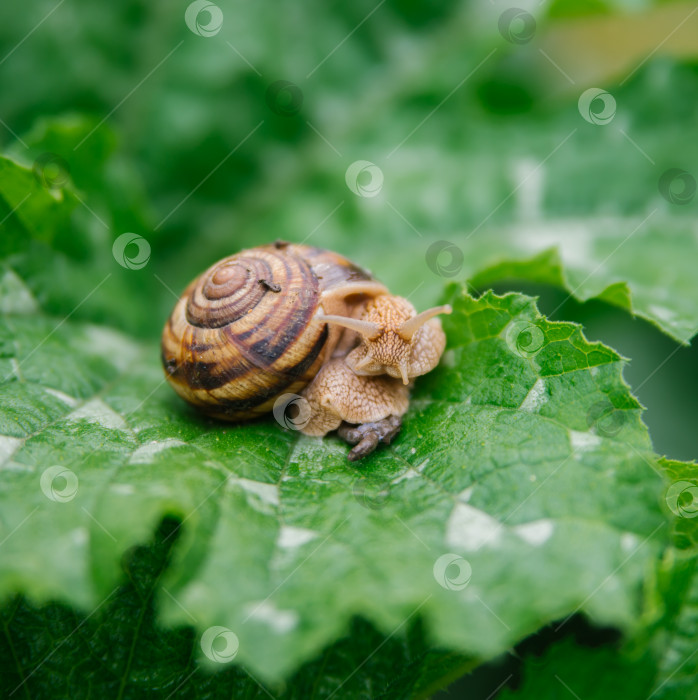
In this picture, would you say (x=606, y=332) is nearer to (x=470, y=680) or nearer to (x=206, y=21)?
(x=470, y=680)

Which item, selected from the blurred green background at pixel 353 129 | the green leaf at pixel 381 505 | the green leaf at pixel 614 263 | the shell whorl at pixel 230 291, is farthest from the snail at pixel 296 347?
the blurred green background at pixel 353 129

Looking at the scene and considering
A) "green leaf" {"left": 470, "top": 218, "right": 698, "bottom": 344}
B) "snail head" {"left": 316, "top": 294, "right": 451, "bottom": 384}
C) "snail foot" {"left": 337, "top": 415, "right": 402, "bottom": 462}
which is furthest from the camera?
"green leaf" {"left": 470, "top": 218, "right": 698, "bottom": 344}

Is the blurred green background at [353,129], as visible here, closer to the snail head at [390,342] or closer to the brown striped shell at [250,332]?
the snail head at [390,342]

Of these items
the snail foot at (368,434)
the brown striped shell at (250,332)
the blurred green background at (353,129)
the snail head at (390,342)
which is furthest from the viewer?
the blurred green background at (353,129)

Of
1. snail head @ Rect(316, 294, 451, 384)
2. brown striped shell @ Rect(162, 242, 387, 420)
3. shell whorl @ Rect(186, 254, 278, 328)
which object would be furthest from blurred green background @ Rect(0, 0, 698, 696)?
shell whorl @ Rect(186, 254, 278, 328)

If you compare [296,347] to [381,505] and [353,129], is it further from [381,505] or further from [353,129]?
[353,129]

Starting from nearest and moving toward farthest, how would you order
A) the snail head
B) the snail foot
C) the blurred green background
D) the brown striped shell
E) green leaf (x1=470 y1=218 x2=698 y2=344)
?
the snail foot, the brown striped shell, the snail head, green leaf (x1=470 y1=218 x2=698 y2=344), the blurred green background

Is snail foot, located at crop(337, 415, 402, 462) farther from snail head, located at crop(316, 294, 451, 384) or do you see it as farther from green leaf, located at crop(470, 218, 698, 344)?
green leaf, located at crop(470, 218, 698, 344)
